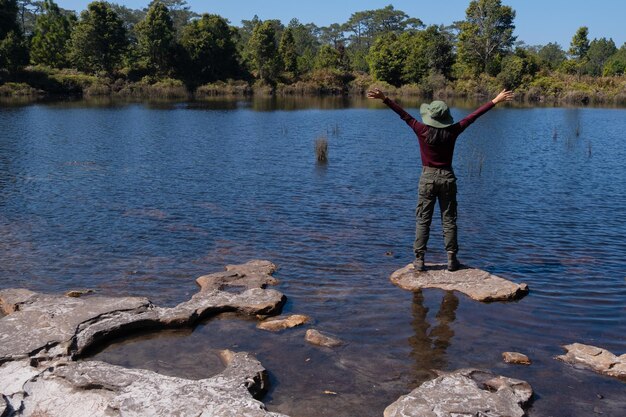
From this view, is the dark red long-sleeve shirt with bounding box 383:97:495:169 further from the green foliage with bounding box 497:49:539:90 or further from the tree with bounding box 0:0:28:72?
the green foliage with bounding box 497:49:539:90

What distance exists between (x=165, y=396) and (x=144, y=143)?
23246 millimetres

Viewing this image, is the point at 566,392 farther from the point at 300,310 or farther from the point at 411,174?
the point at 411,174

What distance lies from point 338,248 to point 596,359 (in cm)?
540

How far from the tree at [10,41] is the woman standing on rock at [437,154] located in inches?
2843

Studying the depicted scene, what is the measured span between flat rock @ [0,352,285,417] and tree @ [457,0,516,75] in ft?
275

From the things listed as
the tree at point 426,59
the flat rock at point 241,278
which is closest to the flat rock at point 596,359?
the flat rock at point 241,278

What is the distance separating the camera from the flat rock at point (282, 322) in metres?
7.19

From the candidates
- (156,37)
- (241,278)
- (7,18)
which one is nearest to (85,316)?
(241,278)

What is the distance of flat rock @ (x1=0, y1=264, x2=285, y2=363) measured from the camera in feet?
20.2

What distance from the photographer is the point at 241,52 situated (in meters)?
97.2

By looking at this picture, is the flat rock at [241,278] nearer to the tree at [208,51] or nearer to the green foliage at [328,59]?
the tree at [208,51]

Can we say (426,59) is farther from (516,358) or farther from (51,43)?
(516,358)

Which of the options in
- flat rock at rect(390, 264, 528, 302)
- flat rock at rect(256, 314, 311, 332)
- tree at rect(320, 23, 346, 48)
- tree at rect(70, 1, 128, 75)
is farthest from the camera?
tree at rect(320, 23, 346, 48)

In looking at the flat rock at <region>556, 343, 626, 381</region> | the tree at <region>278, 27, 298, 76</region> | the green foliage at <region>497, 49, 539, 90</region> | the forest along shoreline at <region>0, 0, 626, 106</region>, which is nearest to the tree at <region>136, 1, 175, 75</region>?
the forest along shoreline at <region>0, 0, 626, 106</region>
